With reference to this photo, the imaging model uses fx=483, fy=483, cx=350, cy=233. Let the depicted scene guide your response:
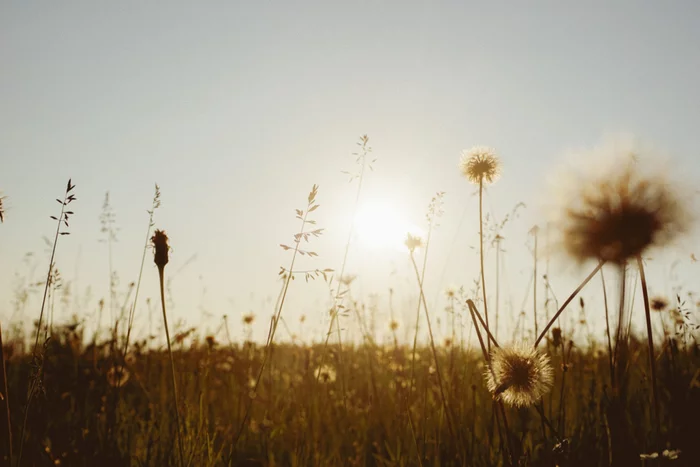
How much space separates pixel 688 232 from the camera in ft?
7.21

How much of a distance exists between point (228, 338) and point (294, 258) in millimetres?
2441

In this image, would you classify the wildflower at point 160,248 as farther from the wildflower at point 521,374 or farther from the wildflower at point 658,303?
the wildflower at point 658,303

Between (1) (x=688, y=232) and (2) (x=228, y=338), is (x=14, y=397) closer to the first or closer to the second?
(2) (x=228, y=338)

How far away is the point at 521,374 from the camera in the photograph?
182cm

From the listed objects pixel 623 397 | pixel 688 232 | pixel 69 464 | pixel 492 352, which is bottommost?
pixel 69 464

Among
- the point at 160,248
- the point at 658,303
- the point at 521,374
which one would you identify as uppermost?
the point at 658,303

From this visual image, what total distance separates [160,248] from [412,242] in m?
1.32

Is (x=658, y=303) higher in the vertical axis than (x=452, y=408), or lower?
higher

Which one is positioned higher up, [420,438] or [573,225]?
[573,225]

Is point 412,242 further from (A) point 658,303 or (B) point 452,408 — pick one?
(A) point 658,303

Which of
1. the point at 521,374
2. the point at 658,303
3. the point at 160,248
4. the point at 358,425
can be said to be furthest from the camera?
the point at 658,303

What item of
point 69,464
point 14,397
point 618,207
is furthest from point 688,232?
point 14,397

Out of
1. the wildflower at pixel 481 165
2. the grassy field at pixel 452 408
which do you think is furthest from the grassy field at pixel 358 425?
the wildflower at pixel 481 165

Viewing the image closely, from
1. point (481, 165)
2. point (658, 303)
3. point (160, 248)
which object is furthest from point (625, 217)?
point (658, 303)
